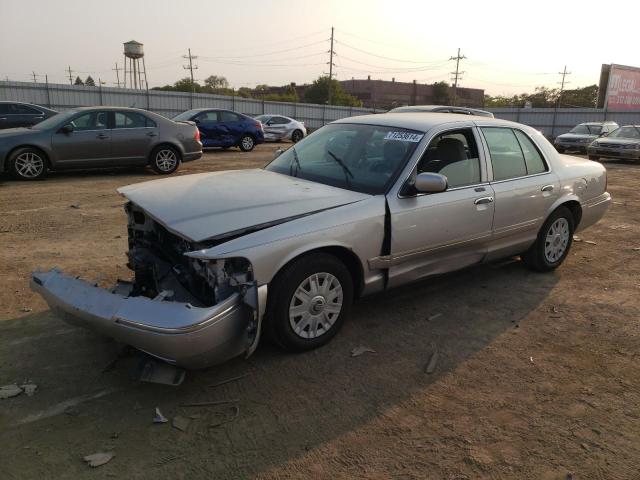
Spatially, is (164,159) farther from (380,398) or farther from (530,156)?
(380,398)

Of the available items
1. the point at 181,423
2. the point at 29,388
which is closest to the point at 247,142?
the point at 29,388

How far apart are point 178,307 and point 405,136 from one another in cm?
236

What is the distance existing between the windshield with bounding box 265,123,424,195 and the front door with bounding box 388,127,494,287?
21 centimetres

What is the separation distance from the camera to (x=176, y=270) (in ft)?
11.6

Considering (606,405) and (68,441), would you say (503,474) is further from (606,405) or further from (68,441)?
(68,441)

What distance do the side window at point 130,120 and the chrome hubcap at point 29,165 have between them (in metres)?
1.65

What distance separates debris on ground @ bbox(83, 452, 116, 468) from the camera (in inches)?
100.0

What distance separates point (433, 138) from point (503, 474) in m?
2.59

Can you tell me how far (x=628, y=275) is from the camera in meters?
5.56

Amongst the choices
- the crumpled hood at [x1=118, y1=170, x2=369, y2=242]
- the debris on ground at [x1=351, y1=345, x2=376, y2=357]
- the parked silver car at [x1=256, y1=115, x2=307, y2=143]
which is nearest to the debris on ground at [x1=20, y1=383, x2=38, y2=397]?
the crumpled hood at [x1=118, y1=170, x2=369, y2=242]

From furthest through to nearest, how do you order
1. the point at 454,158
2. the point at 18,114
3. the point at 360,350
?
the point at 18,114, the point at 454,158, the point at 360,350

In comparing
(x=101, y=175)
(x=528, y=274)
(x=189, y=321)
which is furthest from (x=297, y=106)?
(x=189, y=321)

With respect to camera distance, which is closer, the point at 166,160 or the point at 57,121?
the point at 57,121

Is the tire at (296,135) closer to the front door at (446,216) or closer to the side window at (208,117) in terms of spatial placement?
the side window at (208,117)
